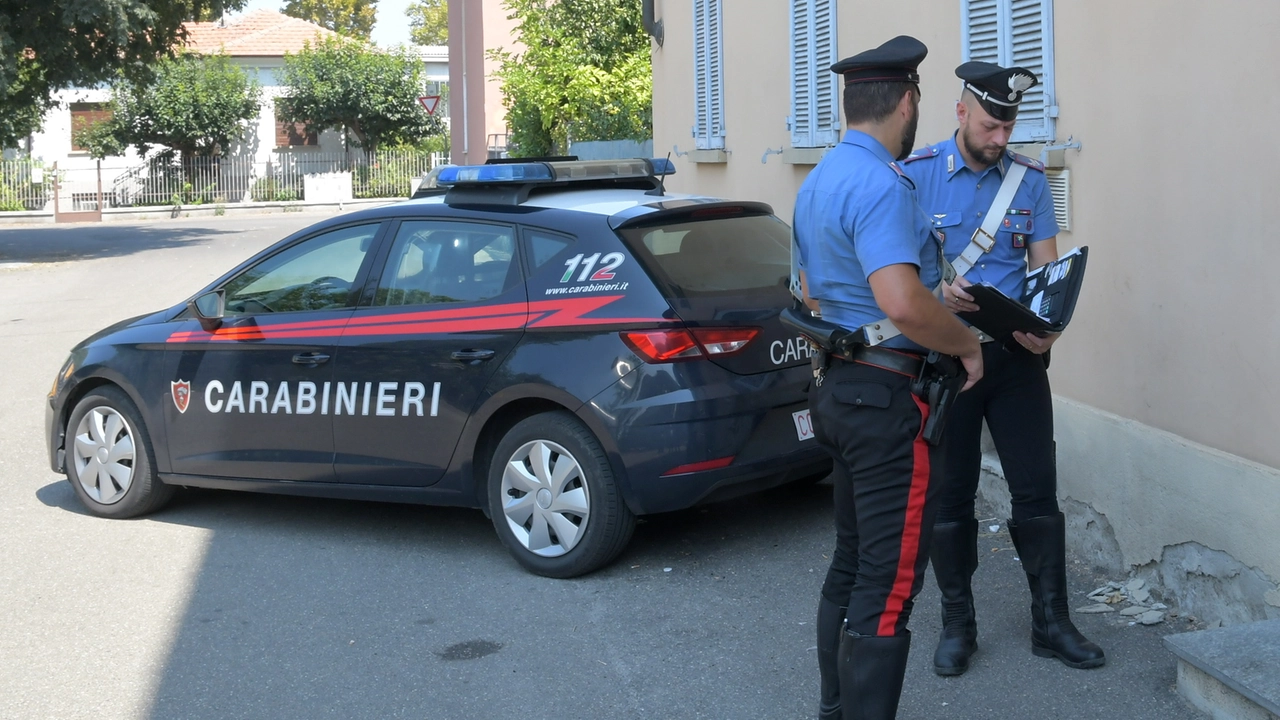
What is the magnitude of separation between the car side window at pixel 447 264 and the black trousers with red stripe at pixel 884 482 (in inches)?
→ 93.4

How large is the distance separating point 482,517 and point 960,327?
3613 millimetres

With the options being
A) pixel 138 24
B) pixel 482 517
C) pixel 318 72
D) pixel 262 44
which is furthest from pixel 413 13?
pixel 482 517

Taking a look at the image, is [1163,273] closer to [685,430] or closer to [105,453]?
[685,430]

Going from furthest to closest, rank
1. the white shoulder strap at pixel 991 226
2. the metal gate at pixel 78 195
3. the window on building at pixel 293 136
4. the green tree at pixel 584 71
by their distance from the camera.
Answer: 1. the window on building at pixel 293 136
2. the metal gate at pixel 78 195
3. the green tree at pixel 584 71
4. the white shoulder strap at pixel 991 226

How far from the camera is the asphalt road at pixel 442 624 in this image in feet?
13.3

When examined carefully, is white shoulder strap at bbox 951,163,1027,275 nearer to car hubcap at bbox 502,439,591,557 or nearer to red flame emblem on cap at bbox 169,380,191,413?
car hubcap at bbox 502,439,591,557

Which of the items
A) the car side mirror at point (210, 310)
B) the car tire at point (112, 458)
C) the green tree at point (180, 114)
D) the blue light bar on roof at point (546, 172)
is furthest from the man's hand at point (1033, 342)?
the green tree at point (180, 114)

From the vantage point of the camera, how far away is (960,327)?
313 centimetres

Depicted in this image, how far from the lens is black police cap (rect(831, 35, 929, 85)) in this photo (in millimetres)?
3152

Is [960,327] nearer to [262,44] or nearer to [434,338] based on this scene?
[434,338]

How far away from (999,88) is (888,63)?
781 millimetres

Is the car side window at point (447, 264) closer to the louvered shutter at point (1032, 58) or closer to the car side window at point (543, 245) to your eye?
the car side window at point (543, 245)

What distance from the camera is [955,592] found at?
4207mm

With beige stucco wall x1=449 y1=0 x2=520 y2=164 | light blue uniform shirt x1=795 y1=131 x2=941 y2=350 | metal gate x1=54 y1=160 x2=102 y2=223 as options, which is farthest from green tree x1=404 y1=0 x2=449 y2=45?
light blue uniform shirt x1=795 y1=131 x2=941 y2=350
